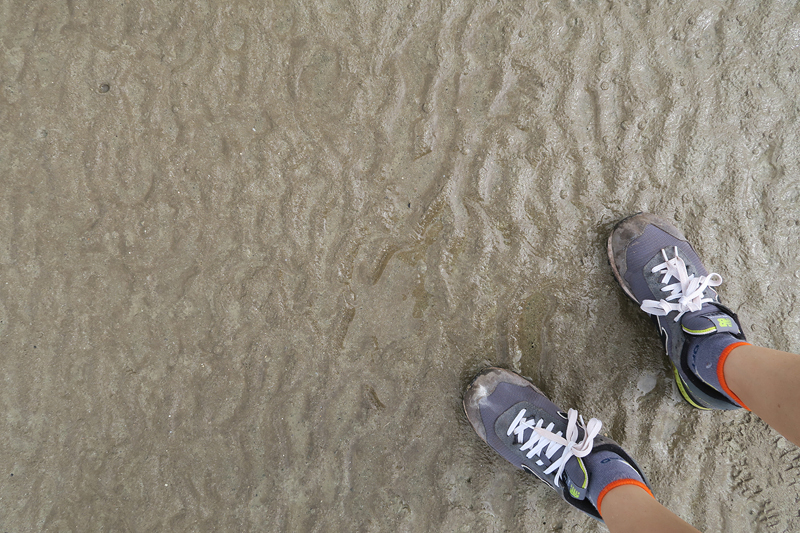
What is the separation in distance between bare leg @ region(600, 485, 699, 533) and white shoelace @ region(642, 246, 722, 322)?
0.66 metres

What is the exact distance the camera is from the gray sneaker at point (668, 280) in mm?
1653

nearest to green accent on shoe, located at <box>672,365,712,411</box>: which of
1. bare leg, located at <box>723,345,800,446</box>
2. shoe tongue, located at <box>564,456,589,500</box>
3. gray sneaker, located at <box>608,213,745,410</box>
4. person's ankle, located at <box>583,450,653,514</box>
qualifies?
gray sneaker, located at <box>608,213,745,410</box>

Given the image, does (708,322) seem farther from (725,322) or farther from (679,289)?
(679,289)

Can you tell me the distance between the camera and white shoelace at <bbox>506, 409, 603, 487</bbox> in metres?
1.64

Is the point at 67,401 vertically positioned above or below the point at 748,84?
below

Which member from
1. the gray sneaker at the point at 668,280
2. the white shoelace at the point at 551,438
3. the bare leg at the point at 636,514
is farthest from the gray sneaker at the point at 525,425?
the gray sneaker at the point at 668,280

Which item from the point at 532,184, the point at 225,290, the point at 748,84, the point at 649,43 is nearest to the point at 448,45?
the point at 532,184

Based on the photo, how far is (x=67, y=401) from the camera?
1792 millimetres

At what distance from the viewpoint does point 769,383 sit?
1.31m

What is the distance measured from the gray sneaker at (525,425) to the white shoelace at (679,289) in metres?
0.53

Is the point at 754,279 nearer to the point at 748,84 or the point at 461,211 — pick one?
the point at 748,84

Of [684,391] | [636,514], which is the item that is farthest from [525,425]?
[684,391]

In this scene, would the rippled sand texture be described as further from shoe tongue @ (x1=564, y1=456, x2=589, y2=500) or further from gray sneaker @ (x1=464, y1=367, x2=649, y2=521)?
shoe tongue @ (x1=564, y1=456, x2=589, y2=500)

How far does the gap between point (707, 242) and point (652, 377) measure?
602mm
